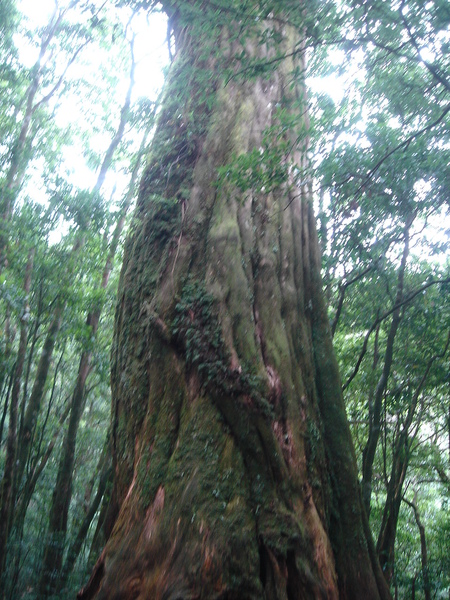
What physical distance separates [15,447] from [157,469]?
8.33 ft

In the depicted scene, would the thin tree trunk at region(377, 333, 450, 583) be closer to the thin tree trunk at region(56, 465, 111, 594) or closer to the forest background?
the forest background

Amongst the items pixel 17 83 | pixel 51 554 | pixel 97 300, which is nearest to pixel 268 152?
pixel 97 300

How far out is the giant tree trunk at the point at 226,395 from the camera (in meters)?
2.74

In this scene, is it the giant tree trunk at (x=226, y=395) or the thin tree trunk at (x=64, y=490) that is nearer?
the giant tree trunk at (x=226, y=395)

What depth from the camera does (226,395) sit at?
3.16m

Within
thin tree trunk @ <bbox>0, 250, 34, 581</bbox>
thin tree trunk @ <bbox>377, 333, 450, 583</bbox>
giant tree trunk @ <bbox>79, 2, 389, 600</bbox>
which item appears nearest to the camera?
giant tree trunk @ <bbox>79, 2, 389, 600</bbox>

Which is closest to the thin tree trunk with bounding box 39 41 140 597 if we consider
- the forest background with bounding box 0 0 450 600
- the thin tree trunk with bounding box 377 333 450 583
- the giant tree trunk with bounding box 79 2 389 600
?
the forest background with bounding box 0 0 450 600

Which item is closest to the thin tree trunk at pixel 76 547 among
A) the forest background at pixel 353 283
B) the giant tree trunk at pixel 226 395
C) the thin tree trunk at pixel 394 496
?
the forest background at pixel 353 283

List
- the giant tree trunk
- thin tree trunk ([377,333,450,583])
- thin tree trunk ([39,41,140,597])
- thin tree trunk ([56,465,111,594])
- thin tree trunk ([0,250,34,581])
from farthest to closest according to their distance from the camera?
1. thin tree trunk ([39,41,140,597])
2. thin tree trunk ([56,465,111,594])
3. thin tree trunk ([377,333,450,583])
4. thin tree trunk ([0,250,34,581])
5. the giant tree trunk

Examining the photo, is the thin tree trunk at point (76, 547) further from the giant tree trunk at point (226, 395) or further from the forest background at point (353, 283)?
the giant tree trunk at point (226, 395)

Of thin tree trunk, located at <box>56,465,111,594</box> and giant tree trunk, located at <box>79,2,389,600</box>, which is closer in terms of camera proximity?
giant tree trunk, located at <box>79,2,389,600</box>

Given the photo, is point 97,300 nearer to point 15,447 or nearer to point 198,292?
point 15,447

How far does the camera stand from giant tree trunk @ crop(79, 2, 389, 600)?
274 centimetres

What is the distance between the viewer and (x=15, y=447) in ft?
16.2
